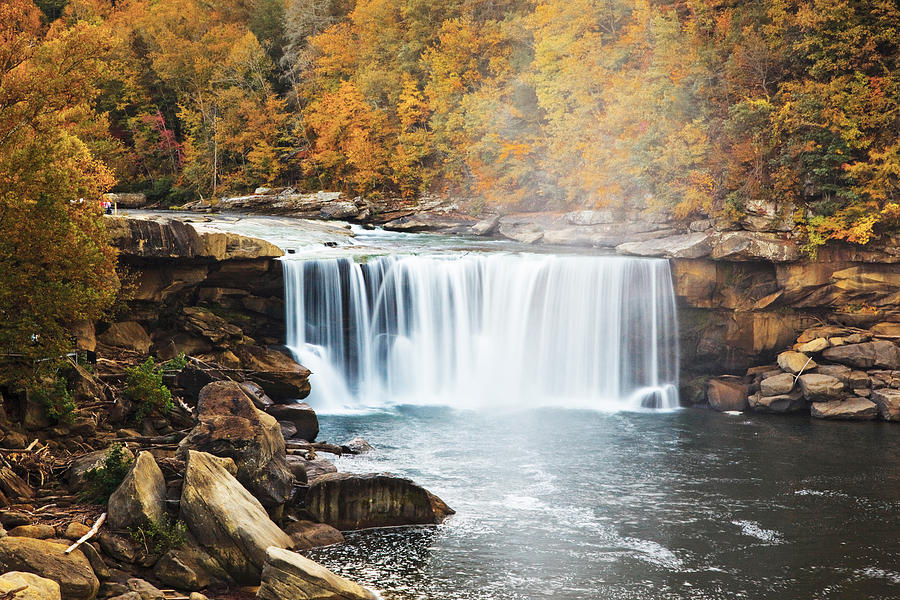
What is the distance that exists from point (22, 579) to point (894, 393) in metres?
23.2

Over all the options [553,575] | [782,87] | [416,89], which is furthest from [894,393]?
[416,89]

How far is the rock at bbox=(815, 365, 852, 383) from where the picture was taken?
79.7 ft

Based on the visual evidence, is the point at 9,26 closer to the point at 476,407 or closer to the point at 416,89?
the point at 476,407

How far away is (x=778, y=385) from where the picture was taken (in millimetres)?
24500

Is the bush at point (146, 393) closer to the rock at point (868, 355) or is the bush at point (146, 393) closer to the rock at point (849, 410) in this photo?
the rock at point (849, 410)

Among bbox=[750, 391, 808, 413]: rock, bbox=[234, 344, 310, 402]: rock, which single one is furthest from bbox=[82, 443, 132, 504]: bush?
bbox=[750, 391, 808, 413]: rock

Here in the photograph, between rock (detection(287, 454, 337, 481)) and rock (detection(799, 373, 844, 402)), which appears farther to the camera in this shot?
rock (detection(799, 373, 844, 402))

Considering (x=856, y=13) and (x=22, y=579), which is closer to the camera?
(x=22, y=579)

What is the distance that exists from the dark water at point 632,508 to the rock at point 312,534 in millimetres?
328

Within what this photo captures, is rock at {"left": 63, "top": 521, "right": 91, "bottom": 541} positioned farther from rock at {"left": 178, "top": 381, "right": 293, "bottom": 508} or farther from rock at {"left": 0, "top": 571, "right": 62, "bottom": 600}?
rock at {"left": 178, "top": 381, "right": 293, "bottom": 508}

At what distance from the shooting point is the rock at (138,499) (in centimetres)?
1101

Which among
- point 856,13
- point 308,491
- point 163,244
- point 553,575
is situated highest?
point 856,13

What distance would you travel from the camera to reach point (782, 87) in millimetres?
27766

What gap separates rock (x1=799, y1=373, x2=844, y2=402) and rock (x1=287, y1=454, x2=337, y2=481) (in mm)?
15690
